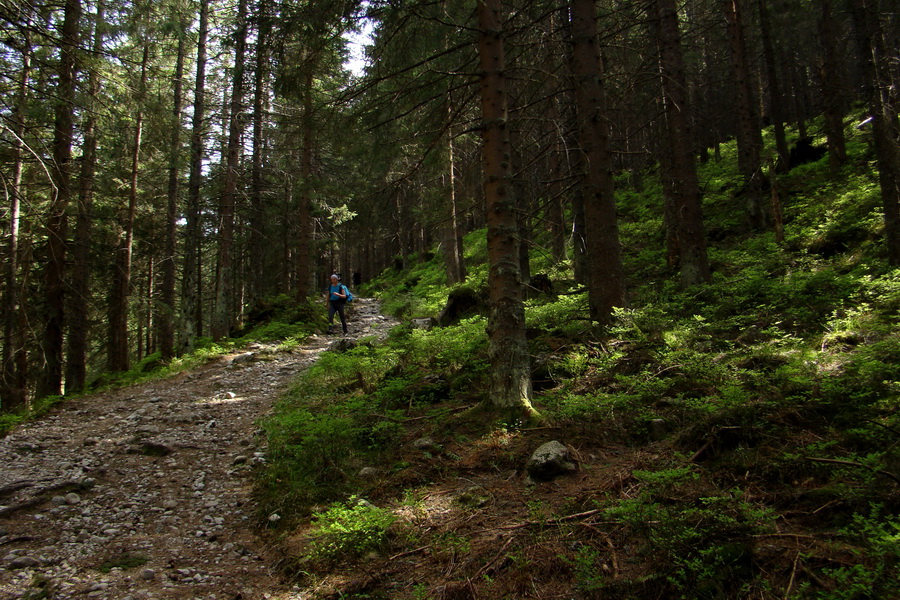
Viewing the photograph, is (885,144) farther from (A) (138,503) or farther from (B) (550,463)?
(A) (138,503)

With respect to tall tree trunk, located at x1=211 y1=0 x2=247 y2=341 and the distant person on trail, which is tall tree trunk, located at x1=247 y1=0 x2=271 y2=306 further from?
the distant person on trail

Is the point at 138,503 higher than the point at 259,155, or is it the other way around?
the point at 259,155

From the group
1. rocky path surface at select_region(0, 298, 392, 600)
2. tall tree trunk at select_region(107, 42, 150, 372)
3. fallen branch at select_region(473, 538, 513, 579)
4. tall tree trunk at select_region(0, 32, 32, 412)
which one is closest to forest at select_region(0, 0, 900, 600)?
fallen branch at select_region(473, 538, 513, 579)

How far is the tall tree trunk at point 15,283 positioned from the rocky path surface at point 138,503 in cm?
122

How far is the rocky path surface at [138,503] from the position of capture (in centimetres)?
363

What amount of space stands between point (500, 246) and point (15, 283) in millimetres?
11791

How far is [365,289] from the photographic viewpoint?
3494 cm

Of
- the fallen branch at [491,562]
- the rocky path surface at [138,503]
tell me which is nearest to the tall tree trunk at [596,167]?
the fallen branch at [491,562]

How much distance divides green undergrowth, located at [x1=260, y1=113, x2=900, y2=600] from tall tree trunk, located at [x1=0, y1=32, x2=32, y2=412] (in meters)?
3.95

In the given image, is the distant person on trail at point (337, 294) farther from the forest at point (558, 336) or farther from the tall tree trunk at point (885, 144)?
the tall tree trunk at point (885, 144)

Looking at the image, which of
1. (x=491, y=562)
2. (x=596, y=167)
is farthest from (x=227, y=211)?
(x=491, y=562)

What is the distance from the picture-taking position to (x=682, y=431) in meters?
4.27

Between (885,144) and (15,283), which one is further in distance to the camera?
(15,283)

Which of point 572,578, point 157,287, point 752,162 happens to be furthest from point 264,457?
point 157,287
